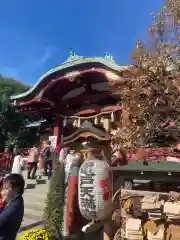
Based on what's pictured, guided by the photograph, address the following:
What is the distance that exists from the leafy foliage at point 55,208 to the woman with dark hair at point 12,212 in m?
3.01

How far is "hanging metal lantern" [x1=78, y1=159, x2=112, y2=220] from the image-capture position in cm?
500

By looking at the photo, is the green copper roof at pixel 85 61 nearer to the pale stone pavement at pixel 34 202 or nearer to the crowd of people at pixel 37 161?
the crowd of people at pixel 37 161

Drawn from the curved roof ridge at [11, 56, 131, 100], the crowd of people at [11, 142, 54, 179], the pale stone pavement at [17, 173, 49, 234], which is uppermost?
the curved roof ridge at [11, 56, 131, 100]

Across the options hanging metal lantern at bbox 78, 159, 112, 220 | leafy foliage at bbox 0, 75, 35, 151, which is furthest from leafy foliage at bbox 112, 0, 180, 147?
leafy foliage at bbox 0, 75, 35, 151

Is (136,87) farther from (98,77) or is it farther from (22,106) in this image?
(22,106)

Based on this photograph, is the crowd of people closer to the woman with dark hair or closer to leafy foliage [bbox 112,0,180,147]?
leafy foliage [bbox 112,0,180,147]

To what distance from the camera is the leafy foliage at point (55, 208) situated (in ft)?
20.1

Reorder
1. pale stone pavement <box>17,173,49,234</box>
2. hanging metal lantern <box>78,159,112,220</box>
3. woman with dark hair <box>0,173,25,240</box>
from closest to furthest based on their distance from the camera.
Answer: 1. woman with dark hair <box>0,173,25,240</box>
2. hanging metal lantern <box>78,159,112,220</box>
3. pale stone pavement <box>17,173,49,234</box>

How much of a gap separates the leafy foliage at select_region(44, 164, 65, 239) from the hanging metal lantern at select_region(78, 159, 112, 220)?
3.95 ft

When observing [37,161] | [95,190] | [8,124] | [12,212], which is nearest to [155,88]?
[95,190]

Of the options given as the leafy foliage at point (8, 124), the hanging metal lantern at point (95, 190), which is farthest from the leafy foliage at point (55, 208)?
the leafy foliage at point (8, 124)

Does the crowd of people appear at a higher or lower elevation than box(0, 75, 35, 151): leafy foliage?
lower

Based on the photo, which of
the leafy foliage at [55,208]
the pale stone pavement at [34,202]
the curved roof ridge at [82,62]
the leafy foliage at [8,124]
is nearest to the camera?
the leafy foliage at [55,208]

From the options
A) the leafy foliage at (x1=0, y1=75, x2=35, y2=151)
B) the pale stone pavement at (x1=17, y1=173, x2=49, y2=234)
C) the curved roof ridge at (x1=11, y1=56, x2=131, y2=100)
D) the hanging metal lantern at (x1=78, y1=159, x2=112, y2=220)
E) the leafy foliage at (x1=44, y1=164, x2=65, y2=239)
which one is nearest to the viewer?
the hanging metal lantern at (x1=78, y1=159, x2=112, y2=220)
